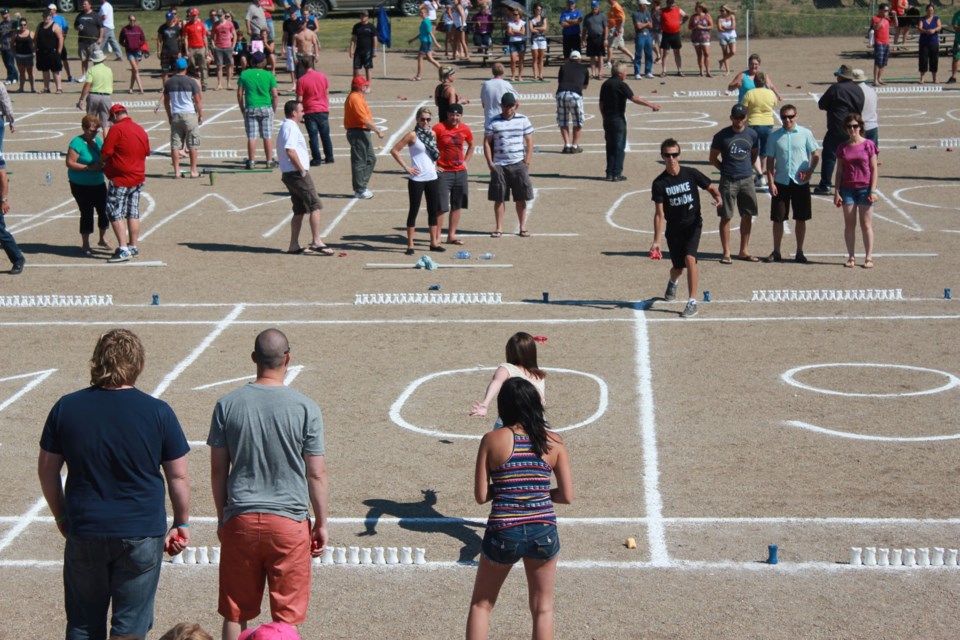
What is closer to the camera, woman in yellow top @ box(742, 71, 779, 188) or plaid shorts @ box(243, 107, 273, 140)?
woman in yellow top @ box(742, 71, 779, 188)

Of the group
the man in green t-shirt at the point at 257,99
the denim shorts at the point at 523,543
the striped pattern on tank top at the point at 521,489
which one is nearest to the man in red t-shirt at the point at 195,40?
the man in green t-shirt at the point at 257,99

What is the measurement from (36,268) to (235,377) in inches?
228

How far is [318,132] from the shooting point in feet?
77.0

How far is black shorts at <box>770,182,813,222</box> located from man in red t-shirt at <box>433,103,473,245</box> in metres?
3.85

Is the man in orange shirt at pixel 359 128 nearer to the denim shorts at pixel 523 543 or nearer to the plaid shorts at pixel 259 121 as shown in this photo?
the plaid shorts at pixel 259 121

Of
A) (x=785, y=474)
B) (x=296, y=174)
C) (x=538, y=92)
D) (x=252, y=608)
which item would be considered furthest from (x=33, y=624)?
(x=538, y=92)

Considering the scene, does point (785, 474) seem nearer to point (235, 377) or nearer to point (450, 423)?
point (450, 423)

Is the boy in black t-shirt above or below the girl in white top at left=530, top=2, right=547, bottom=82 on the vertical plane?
below

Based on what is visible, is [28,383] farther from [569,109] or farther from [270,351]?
[569,109]

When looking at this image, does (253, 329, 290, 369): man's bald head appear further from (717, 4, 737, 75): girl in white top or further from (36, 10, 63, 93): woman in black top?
(717, 4, 737, 75): girl in white top

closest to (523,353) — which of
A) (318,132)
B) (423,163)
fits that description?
(423,163)

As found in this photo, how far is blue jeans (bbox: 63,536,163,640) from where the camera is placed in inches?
245

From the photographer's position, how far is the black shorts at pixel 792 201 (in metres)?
16.2

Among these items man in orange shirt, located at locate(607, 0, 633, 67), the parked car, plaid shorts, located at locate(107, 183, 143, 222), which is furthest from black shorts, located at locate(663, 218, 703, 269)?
the parked car
